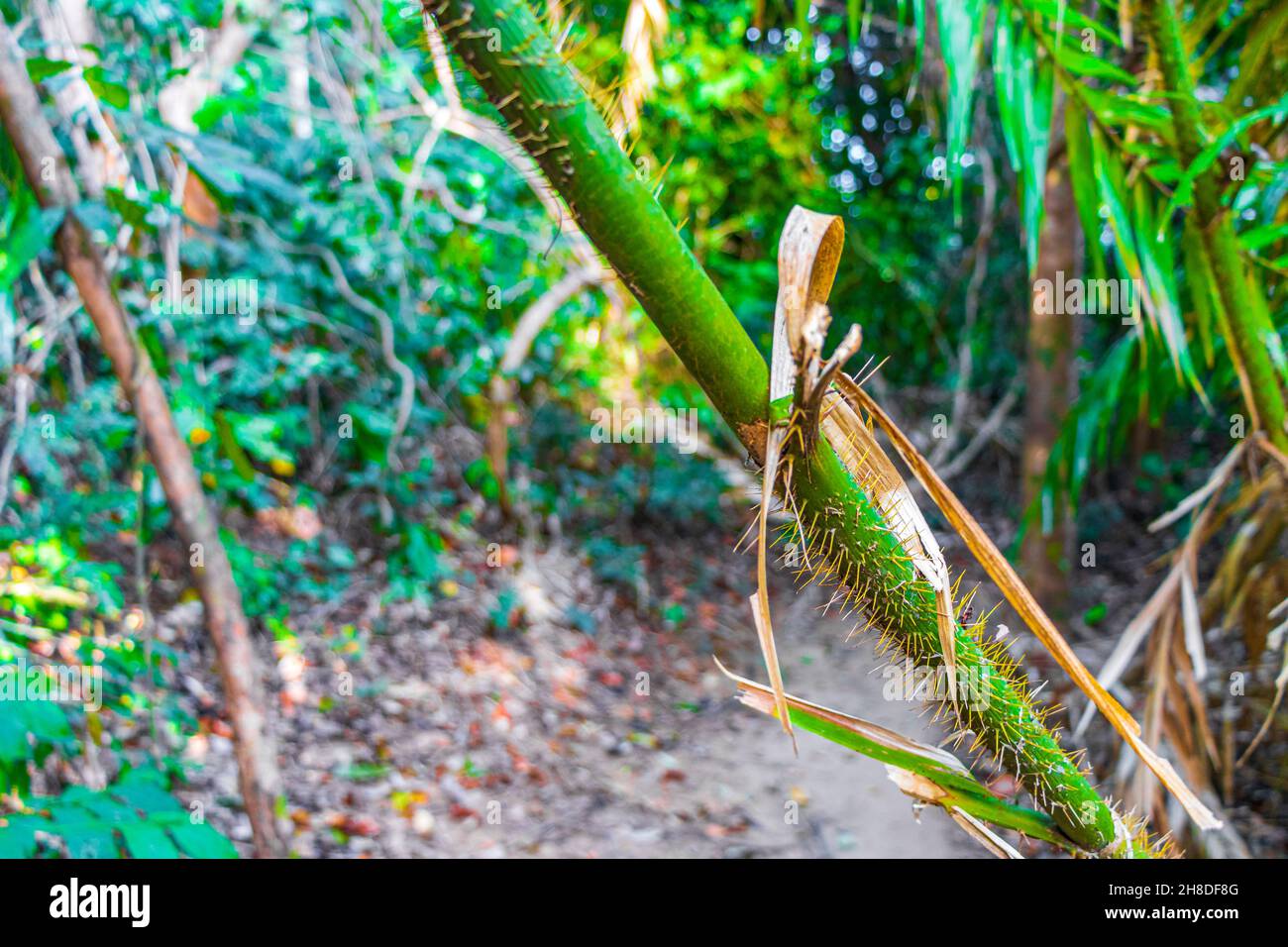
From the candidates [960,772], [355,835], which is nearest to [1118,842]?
[960,772]

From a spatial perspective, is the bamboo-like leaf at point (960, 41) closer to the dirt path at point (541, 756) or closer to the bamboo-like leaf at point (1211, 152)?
the bamboo-like leaf at point (1211, 152)

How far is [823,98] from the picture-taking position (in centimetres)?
493

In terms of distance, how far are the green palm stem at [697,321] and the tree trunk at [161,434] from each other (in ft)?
3.50

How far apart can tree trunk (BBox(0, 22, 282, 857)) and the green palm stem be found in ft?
3.50

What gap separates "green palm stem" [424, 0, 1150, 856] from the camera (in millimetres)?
199

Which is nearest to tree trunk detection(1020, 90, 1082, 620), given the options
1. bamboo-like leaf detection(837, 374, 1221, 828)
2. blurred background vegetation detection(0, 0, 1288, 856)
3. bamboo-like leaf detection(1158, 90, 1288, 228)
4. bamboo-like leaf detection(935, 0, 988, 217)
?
blurred background vegetation detection(0, 0, 1288, 856)

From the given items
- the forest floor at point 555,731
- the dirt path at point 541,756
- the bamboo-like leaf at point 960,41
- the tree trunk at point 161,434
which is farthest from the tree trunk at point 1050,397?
the tree trunk at point 161,434

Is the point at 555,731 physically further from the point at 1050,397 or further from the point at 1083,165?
the point at 1083,165

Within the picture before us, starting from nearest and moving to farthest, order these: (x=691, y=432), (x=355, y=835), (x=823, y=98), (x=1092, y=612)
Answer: (x=355, y=835), (x=1092, y=612), (x=691, y=432), (x=823, y=98)

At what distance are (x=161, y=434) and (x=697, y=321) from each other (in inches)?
45.2

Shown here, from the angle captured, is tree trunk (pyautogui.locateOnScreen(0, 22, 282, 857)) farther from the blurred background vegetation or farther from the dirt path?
the dirt path

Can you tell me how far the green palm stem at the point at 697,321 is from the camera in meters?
0.20
